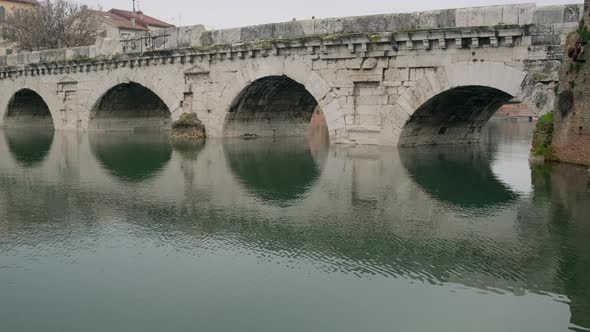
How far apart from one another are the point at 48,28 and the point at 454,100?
30998mm

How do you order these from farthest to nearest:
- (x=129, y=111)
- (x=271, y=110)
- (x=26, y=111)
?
(x=26, y=111)
(x=129, y=111)
(x=271, y=110)

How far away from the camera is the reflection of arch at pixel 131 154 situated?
1373 centimetres

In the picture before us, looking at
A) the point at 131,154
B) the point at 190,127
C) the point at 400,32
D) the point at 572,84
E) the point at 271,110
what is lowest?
the point at 131,154

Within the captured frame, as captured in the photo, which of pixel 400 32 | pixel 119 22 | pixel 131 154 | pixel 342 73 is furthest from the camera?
pixel 119 22

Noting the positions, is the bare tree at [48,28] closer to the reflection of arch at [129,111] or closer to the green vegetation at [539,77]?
the reflection of arch at [129,111]

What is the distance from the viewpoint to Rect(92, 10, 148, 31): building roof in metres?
52.5

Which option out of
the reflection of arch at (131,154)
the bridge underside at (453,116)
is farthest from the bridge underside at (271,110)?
the bridge underside at (453,116)

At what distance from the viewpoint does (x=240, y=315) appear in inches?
201

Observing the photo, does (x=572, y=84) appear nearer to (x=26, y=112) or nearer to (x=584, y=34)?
(x=584, y=34)

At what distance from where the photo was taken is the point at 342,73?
699 inches

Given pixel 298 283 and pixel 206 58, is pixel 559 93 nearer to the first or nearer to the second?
pixel 298 283

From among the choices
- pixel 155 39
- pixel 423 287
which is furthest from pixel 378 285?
pixel 155 39

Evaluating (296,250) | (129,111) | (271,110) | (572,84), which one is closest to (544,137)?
(572,84)

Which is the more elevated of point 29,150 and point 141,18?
point 141,18
